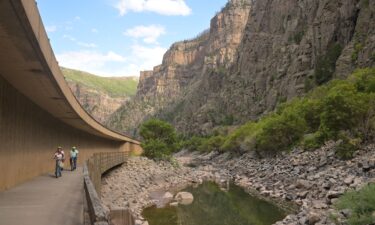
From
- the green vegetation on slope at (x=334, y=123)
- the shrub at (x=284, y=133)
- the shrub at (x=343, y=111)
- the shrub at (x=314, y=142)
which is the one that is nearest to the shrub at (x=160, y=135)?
the green vegetation on slope at (x=334, y=123)

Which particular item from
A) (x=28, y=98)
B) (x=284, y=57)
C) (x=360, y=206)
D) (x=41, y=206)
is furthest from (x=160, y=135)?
(x=284, y=57)

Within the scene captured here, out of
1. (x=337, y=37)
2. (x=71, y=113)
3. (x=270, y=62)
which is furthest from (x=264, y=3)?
(x=71, y=113)

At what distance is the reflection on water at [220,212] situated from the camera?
22484 millimetres

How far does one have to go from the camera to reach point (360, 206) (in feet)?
A: 42.0

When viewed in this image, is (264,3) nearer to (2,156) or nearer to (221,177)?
(221,177)

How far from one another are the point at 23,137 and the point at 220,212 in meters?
12.6

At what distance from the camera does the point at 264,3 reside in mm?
141375

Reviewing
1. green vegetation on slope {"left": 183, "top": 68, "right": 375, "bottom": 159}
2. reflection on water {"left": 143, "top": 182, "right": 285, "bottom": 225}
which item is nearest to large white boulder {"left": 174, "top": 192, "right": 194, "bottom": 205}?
reflection on water {"left": 143, "top": 182, "right": 285, "bottom": 225}

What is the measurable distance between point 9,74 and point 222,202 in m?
19.0

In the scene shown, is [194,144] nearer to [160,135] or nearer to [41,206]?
[160,135]

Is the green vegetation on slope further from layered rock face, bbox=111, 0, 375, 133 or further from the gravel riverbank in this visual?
layered rock face, bbox=111, 0, 375, 133

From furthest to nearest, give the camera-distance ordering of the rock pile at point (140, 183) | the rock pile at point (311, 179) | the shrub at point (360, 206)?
1. the rock pile at point (140, 183)
2. the rock pile at point (311, 179)
3. the shrub at point (360, 206)

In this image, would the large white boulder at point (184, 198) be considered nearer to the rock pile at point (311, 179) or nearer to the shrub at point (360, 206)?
the rock pile at point (311, 179)

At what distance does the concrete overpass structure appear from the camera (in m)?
9.41
